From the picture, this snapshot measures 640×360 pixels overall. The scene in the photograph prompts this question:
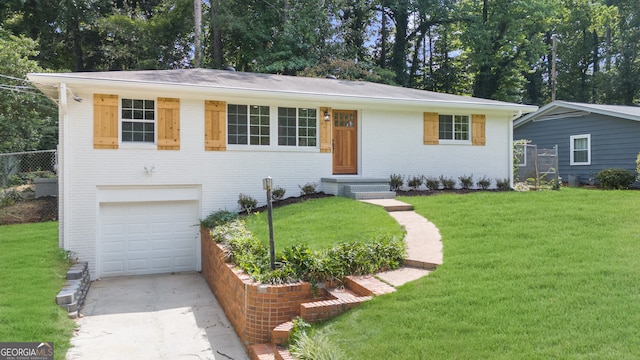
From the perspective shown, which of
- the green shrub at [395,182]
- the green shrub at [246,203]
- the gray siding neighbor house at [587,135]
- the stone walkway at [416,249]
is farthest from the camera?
the gray siding neighbor house at [587,135]

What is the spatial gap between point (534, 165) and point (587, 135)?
473cm

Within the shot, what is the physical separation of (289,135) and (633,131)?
12.7 metres

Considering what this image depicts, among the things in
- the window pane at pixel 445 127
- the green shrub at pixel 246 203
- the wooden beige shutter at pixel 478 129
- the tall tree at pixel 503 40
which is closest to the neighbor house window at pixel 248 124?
the green shrub at pixel 246 203

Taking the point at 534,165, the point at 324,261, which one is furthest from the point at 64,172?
the point at 534,165

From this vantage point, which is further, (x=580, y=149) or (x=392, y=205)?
(x=580, y=149)

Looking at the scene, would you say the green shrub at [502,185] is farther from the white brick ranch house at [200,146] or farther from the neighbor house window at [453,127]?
the neighbor house window at [453,127]

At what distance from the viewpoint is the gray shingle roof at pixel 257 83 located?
9.32 m

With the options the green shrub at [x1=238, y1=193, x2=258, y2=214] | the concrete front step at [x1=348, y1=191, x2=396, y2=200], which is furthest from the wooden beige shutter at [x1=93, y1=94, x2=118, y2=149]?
the concrete front step at [x1=348, y1=191, x2=396, y2=200]

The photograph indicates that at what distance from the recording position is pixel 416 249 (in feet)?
20.4

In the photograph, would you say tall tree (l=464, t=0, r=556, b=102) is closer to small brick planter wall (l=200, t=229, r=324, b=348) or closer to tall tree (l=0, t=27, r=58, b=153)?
tall tree (l=0, t=27, r=58, b=153)

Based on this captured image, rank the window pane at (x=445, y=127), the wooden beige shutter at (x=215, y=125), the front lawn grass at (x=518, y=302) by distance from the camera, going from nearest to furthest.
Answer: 1. the front lawn grass at (x=518, y=302)
2. the wooden beige shutter at (x=215, y=125)
3. the window pane at (x=445, y=127)

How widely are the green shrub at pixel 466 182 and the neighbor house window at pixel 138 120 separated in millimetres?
8476

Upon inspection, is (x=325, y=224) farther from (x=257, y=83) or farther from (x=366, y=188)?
(x=257, y=83)

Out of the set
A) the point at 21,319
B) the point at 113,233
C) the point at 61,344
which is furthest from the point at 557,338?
the point at 113,233
